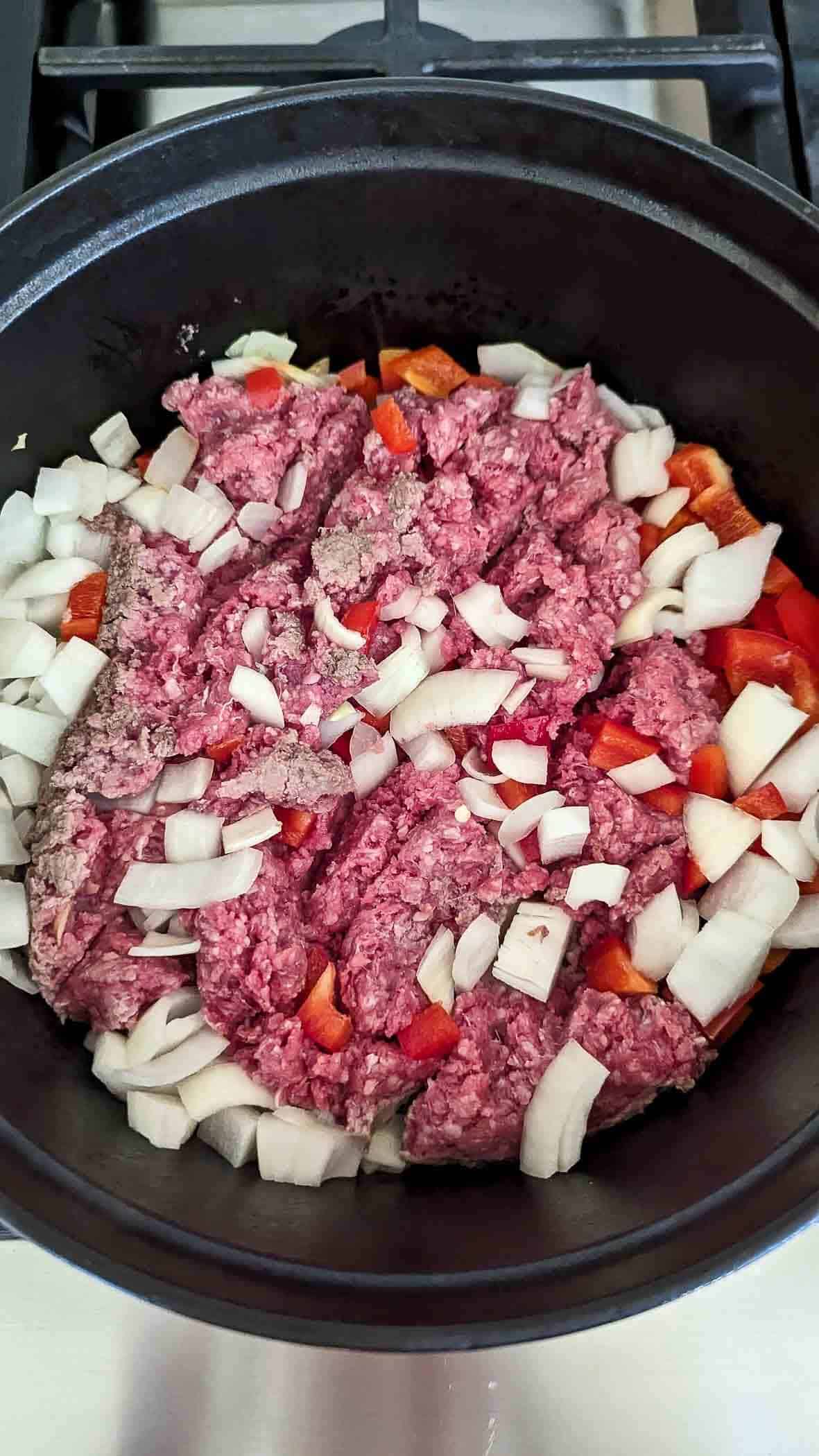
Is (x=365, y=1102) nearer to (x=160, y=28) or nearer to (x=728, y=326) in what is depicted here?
(x=728, y=326)

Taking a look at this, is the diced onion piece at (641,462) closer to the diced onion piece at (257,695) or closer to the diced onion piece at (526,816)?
the diced onion piece at (526,816)

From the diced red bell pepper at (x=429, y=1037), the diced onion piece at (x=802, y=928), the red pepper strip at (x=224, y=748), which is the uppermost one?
the red pepper strip at (x=224, y=748)

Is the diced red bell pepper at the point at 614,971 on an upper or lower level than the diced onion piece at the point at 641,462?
lower

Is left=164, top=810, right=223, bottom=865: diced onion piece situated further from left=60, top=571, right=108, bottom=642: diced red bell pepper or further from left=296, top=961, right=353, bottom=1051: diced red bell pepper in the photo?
left=60, top=571, right=108, bottom=642: diced red bell pepper

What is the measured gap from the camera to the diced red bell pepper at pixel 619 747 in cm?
168

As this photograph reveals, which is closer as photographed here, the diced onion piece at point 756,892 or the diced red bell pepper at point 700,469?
the diced onion piece at point 756,892

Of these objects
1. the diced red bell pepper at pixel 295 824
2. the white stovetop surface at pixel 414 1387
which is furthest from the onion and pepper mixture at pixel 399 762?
the white stovetop surface at pixel 414 1387

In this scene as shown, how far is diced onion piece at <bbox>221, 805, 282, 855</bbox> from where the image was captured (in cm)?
161

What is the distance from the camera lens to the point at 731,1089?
4.83 feet

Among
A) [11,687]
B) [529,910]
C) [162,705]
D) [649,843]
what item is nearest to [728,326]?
[649,843]

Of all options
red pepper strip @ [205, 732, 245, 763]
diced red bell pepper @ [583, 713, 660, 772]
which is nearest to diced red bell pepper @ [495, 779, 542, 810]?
diced red bell pepper @ [583, 713, 660, 772]

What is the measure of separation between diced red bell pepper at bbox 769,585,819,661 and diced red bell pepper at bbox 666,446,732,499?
0.25 m

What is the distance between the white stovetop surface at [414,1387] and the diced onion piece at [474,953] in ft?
1.79

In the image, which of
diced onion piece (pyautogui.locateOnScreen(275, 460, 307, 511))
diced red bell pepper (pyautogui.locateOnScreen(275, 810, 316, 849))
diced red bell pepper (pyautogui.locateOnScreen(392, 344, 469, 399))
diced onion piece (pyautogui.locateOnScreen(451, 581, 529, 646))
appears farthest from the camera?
diced red bell pepper (pyautogui.locateOnScreen(392, 344, 469, 399))
